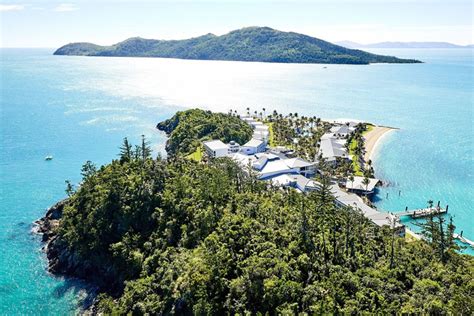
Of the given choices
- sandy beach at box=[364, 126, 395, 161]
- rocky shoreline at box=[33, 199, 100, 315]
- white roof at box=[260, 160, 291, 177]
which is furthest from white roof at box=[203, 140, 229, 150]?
rocky shoreline at box=[33, 199, 100, 315]

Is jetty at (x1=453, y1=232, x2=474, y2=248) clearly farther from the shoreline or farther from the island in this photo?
the shoreline

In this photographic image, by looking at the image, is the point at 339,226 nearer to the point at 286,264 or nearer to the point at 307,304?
the point at 286,264

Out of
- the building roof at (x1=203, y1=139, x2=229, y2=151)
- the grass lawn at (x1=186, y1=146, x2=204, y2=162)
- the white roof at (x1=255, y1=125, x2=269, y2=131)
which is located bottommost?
the grass lawn at (x1=186, y1=146, x2=204, y2=162)

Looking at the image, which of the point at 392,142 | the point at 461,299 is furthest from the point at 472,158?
the point at 461,299

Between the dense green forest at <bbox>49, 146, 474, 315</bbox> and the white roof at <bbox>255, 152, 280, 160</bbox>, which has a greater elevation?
the white roof at <bbox>255, 152, 280, 160</bbox>

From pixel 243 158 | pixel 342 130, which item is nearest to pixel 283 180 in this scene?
pixel 243 158

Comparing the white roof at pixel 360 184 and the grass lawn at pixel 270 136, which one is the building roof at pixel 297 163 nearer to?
the white roof at pixel 360 184

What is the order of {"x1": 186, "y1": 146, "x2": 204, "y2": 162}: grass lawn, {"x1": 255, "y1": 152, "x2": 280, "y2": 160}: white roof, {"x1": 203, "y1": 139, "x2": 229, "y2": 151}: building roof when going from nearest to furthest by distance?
{"x1": 255, "y1": 152, "x2": 280, "y2": 160}: white roof
{"x1": 186, "y1": 146, "x2": 204, "y2": 162}: grass lawn
{"x1": 203, "y1": 139, "x2": 229, "y2": 151}: building roof
